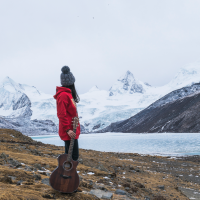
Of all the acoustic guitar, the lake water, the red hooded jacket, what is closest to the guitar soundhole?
the acoustic guitar

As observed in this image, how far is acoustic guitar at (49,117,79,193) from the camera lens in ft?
17.4

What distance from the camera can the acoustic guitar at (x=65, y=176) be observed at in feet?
17.4

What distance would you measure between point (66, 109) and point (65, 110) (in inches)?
6.2

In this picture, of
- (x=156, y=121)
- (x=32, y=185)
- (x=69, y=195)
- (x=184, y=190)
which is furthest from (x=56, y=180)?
(x=156, y=121)

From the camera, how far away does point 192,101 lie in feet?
555

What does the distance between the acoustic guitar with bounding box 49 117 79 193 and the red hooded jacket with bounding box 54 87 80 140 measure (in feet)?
1.27

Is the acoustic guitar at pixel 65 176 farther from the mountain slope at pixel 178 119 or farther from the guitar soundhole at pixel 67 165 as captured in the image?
the mountain slope at pixel 178 119

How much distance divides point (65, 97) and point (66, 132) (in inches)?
37.1

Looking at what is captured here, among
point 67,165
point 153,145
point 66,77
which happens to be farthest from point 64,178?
point 153,145

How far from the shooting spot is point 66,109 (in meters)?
5.67

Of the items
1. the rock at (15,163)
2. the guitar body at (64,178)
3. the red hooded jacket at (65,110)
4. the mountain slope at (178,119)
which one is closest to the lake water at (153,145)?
the rock at (15,163)

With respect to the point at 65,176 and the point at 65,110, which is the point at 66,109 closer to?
the point at 65,110

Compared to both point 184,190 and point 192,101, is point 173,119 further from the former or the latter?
point 184,190

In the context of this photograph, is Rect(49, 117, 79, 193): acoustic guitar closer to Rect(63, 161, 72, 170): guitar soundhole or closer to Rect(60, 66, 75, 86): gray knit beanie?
Rect(63, 161, 72, 170): guitar soundhole
